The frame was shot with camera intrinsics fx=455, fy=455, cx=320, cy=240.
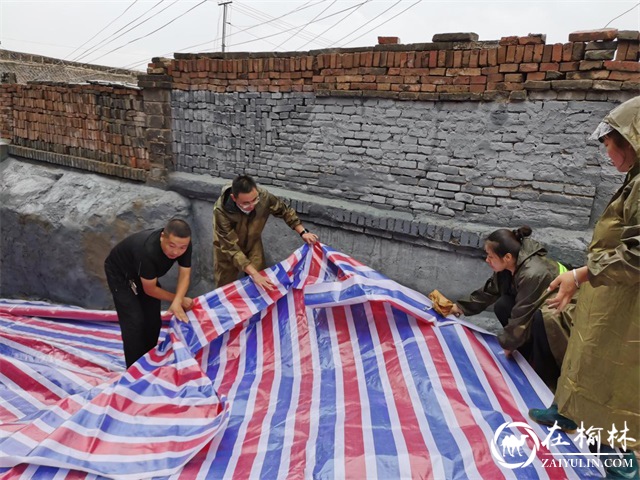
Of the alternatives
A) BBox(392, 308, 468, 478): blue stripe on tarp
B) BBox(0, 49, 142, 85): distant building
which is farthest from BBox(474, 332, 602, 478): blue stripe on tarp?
BBox(0, 49, 142, 85): distant building

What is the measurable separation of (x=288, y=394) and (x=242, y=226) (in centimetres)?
154

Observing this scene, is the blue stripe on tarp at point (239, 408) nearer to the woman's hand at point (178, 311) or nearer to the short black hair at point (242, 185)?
the woman's hand at point (178, 311)

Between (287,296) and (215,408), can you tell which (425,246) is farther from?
(215,408)

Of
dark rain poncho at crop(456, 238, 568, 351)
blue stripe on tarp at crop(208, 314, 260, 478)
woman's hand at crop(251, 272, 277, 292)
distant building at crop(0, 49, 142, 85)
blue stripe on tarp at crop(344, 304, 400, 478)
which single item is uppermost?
distant building at crop(0, 49, 142, 85)

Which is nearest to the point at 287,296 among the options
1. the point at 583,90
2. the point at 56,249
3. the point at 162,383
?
the point at 162,383

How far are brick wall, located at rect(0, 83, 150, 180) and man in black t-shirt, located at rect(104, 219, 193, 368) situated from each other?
7.81 feet

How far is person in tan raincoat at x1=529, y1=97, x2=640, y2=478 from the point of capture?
185cm

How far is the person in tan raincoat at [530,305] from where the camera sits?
104 inches

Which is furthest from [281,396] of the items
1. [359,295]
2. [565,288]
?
[565,288]

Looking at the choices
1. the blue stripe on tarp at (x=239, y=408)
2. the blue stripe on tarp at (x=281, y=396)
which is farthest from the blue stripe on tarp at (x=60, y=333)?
the blue stripe on tarp at (x=281, y=396)

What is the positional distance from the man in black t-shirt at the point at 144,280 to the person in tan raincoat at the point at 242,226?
46cm

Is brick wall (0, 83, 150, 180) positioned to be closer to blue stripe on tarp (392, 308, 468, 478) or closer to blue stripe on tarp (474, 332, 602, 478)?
blue stripe on tarp (392, 308, 468, 478)

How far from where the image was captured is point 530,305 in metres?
2.68

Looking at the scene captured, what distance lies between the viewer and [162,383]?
264cm
